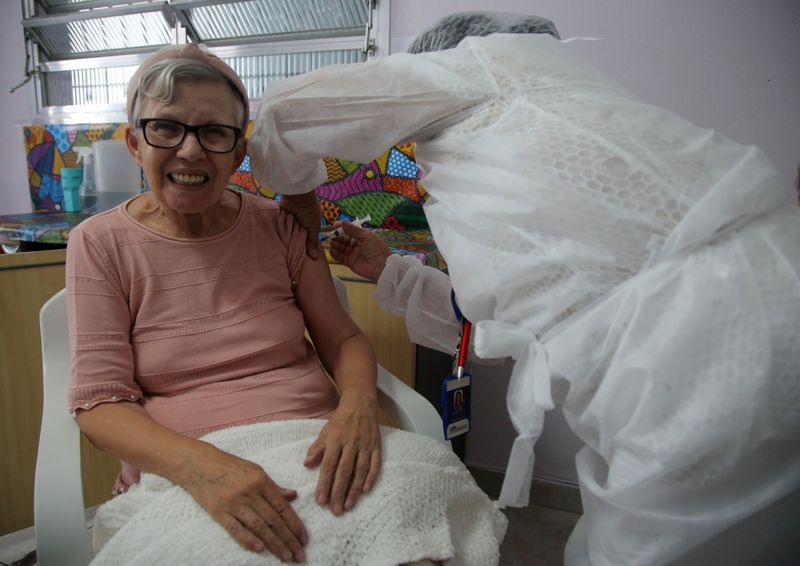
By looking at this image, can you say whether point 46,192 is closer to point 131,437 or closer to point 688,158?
point 131,437

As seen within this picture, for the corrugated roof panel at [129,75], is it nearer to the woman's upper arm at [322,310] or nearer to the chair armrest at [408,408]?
the woman's upper arm at [322,310]

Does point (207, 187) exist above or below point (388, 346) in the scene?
above

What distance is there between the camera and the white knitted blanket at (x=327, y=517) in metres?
0.79

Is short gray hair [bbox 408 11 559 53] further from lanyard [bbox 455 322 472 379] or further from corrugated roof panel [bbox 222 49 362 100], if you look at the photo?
corrugated roof panel [bbox 222 49 362 100]

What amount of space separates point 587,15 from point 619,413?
1.56m

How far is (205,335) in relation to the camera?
111 centimetres

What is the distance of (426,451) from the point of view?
1.02 m

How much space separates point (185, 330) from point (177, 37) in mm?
2059

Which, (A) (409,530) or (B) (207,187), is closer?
(A) (409,530)

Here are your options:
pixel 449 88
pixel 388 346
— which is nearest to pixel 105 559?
pixel 449 88

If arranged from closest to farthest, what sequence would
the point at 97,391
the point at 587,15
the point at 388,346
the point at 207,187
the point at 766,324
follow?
the point at 766,324, the point at 97,391, the point at 207,187, the point at 388,346, the point at 587,15

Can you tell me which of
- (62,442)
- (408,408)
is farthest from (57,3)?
(408,408)

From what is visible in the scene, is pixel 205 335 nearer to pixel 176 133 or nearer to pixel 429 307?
pixel 176 133

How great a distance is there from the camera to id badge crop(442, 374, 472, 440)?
46.3 inches
